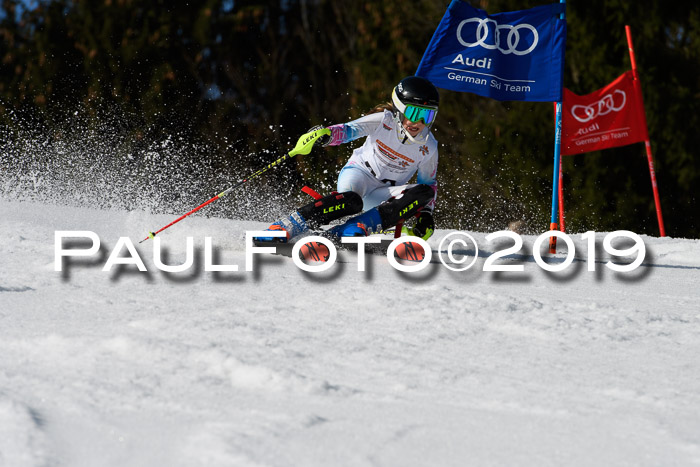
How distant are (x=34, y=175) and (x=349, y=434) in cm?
818

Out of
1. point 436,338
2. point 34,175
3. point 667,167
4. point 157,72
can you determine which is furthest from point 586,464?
point 157,72

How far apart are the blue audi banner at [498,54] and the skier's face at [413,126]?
1230 mm

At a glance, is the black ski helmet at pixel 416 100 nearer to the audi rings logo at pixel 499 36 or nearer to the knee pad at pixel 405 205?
the knee pad at pixel 405 205

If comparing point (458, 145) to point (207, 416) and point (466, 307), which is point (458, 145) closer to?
point (466, 307)

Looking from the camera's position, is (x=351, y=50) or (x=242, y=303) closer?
(x=242, y=303)

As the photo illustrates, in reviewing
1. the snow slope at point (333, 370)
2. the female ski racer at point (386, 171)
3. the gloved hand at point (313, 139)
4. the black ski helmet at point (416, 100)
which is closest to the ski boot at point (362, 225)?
the female ski racer at point (386, 171)

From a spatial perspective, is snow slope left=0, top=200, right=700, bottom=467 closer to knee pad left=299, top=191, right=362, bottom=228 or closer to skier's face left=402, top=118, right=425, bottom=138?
knee pad left=299, top=191, right=362, bottom=228

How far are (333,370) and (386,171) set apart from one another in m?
2.93

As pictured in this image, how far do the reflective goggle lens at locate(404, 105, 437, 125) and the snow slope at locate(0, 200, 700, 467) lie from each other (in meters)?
1.20

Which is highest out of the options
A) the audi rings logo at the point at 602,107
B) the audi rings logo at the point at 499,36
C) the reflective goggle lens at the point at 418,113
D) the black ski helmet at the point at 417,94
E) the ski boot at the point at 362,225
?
the audi rings logo at the point at 499,36

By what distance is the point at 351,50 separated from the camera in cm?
1738

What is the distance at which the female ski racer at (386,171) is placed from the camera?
16.7 ft

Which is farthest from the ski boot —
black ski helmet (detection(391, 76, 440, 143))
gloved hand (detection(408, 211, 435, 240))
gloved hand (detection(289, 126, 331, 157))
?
black ski helmet (detection(391, 76, 440, 143))

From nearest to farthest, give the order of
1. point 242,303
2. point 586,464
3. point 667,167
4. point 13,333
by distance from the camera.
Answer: point 586,464, point 13,333, point 242,303, point 667,167
